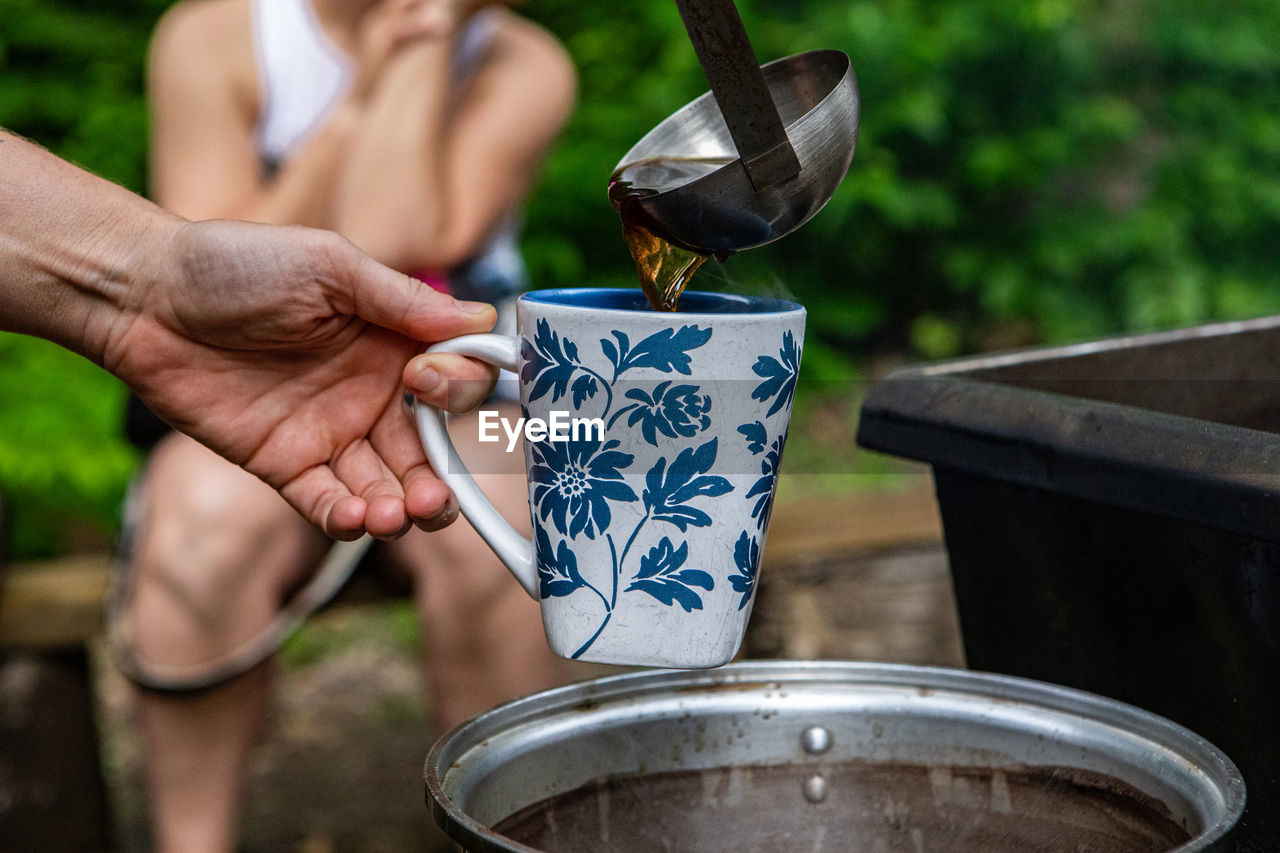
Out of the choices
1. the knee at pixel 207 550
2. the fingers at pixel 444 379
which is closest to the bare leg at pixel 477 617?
the knee at pixel 207 550

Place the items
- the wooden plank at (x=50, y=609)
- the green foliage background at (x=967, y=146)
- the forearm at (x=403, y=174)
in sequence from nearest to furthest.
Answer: the forearm at (x=403, y=174) → the wooden plank at (x=50, y=609) → the green foliage background at (x=967, y=146)

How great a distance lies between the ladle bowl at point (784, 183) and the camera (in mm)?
766

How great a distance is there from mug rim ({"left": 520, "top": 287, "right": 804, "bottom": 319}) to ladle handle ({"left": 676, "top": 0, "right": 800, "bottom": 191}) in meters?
0.08

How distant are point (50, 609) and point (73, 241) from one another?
129 cm

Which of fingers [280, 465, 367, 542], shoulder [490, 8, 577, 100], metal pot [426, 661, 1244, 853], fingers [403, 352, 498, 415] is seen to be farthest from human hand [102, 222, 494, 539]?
shoulder [490, 8, 577, 100]

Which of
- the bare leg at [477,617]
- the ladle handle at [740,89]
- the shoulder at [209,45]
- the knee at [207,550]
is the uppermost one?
the ladle handle at [740,89]

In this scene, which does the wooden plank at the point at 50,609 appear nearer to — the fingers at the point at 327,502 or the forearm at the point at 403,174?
the forearm at the point at 403,174

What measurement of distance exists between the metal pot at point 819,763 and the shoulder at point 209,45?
1756mm

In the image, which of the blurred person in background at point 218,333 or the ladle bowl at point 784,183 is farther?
the blurred person in background at point 218,333

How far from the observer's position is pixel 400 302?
936 mm

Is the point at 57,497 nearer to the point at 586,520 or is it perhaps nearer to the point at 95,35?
the point at 95,35

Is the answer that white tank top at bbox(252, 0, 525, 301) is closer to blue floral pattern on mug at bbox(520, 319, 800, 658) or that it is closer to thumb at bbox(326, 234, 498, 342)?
thumb at bbox(326, 234, 498, 342)

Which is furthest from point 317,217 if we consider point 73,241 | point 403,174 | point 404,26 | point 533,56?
point 73,241

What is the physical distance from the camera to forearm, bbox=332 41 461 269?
2049 millimetres
